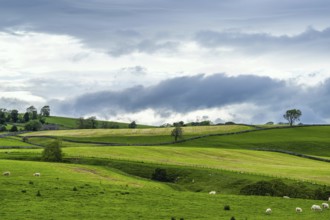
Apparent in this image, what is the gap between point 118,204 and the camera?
42562 mm

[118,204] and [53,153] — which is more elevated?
[53,153]

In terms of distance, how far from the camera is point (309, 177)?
7775 centimetres

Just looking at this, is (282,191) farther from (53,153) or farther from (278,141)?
(278,141)

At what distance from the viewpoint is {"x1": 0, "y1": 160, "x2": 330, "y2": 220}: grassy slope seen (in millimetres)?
38125

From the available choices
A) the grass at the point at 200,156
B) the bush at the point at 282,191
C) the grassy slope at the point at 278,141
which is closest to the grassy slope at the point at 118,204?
the bush at the point at 282,191

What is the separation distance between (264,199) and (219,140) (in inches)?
5126

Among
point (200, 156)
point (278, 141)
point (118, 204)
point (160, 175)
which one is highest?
point (278, 141)

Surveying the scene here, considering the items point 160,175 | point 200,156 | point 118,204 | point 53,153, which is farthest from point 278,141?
point 118,204

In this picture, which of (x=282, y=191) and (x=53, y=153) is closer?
(x=282, y=191)

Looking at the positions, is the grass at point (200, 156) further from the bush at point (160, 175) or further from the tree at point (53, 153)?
the bush at point (160, 175)

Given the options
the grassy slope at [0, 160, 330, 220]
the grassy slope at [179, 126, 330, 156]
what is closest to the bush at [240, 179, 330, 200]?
the grassy slope at [0, 160, 330, 220]

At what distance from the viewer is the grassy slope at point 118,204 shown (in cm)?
3812

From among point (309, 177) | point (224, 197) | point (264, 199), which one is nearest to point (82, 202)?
point (224, 197)

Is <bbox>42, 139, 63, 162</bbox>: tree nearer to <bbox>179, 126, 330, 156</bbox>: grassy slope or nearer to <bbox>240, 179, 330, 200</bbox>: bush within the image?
<bbox>240, 179, 330, 200</bbox>: bush
